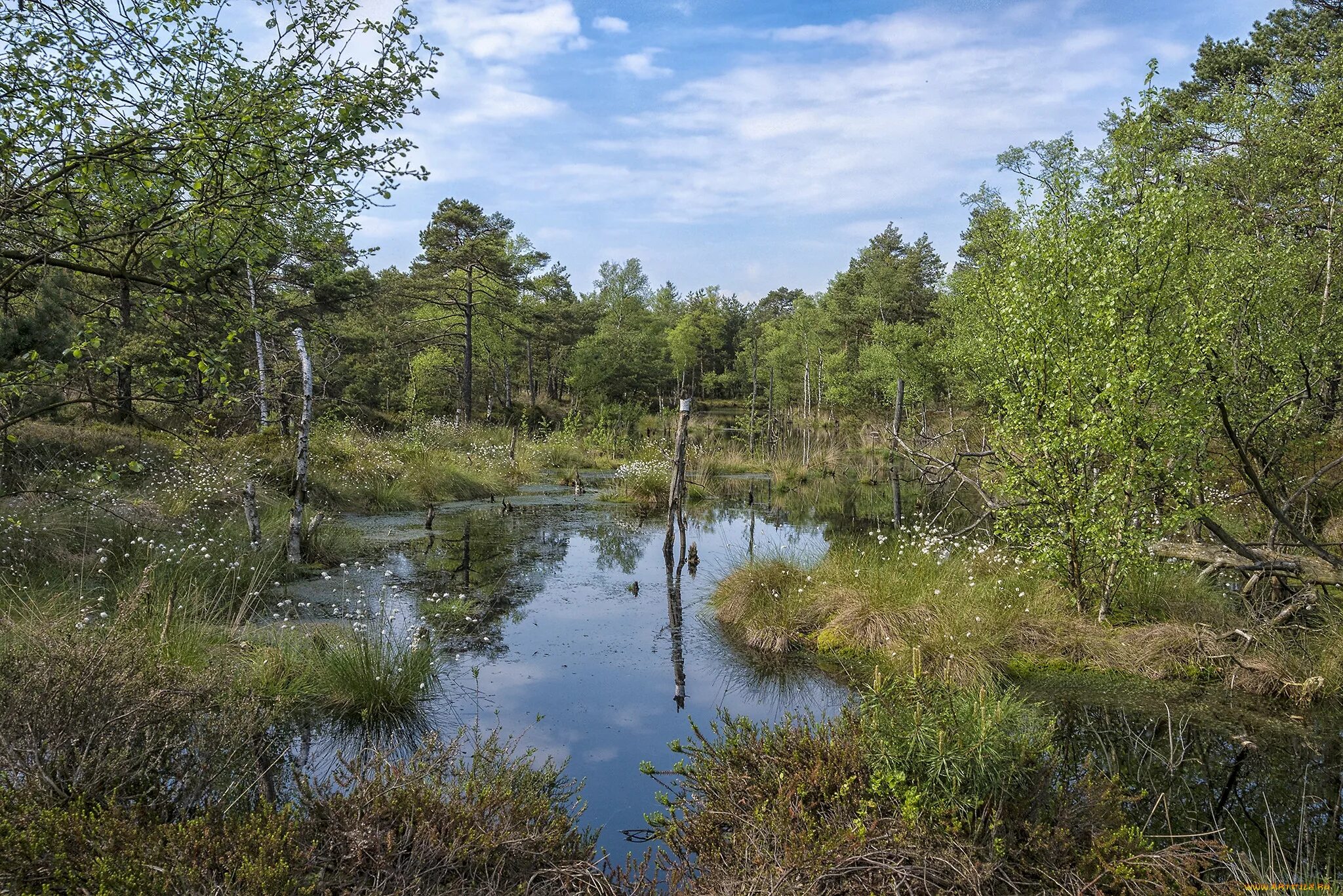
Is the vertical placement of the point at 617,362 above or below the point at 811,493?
above

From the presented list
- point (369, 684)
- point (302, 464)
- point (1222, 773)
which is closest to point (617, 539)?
point (302, 464)

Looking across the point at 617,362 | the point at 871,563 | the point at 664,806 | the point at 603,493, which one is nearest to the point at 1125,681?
the point at 871,563

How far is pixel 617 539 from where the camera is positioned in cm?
1653

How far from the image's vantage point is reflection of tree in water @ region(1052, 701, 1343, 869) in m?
5.15

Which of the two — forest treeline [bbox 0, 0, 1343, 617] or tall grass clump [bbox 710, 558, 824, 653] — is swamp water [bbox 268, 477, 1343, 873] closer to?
tall grass clump [bbox 710, 558, 824, 653]

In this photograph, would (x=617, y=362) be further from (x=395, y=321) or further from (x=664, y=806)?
Result: (x=664, y=806)

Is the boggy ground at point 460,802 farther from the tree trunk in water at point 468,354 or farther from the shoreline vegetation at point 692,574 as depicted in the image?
the tree trunk in water at point 468,354

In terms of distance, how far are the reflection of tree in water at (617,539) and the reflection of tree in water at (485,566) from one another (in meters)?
0.70

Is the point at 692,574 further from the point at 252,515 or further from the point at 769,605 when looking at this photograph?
the point at 252,515

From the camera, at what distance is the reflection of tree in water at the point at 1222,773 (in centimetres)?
515

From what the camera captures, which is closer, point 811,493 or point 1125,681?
point 1125,681

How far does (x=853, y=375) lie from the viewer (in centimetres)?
4756

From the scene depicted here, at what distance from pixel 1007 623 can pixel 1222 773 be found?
9.90 feet

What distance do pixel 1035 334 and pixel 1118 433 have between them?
4.89ft
